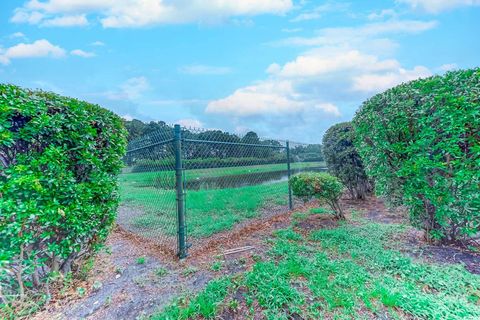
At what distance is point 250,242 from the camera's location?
358 cm

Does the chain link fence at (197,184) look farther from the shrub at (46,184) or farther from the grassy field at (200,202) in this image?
the shrub at (46,184)

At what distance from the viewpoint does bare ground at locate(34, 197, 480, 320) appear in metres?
2.22

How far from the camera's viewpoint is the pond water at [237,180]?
12.8 feet

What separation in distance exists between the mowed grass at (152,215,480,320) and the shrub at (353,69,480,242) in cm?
76

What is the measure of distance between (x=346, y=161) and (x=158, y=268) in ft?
17.8

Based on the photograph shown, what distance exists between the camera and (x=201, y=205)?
426 cm

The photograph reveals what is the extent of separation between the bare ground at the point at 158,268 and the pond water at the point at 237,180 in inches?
32.9

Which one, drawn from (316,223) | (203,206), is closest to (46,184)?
(203,206)

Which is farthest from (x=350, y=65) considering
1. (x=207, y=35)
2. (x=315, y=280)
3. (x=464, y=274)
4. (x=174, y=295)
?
(x=174, y=295)

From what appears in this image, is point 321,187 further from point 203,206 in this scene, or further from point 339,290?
point 339,290

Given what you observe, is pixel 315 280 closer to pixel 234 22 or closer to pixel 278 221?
pixel 278 221

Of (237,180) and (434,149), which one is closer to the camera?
(434,149)

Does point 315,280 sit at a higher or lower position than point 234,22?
lower

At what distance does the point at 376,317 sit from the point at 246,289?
3.56 ft
